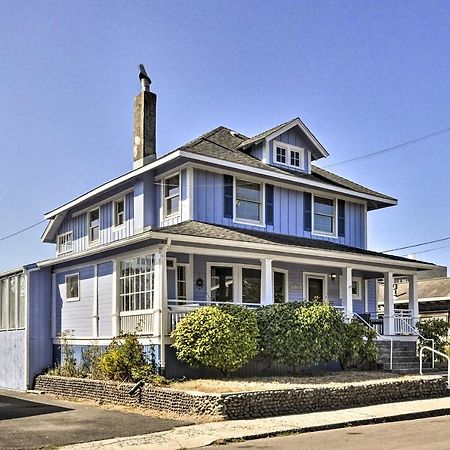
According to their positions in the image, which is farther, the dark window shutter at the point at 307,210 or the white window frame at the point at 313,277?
the dark window shutter at the point at 307,210

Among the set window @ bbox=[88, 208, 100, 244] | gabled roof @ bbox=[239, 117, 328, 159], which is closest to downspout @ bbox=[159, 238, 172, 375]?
gabled roof @ bbox=[239, 117, 328, 159]

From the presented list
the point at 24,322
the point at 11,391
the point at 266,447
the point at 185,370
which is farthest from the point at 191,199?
the point at 266,447

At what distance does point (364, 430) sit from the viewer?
42.2ft

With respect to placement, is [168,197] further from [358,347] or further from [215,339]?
[358,347]

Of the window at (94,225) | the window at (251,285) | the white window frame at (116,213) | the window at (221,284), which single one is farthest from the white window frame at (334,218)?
the window at (94,225)

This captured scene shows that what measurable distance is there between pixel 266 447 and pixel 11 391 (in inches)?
541

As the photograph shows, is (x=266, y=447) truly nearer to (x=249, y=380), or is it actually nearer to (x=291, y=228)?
(x=249, y=380)

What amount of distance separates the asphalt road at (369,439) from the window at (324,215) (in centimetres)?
1173

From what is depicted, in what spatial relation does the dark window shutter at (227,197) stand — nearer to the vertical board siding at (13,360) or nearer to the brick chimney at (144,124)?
the brick chimney at (144,124)

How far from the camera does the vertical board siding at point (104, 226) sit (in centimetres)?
2350

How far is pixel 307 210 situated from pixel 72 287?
8.73 metres

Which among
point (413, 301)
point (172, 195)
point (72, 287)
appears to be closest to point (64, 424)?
point (72, 287)

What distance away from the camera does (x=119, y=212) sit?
24.5 m

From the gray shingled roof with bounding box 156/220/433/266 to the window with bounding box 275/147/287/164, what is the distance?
2.88m
